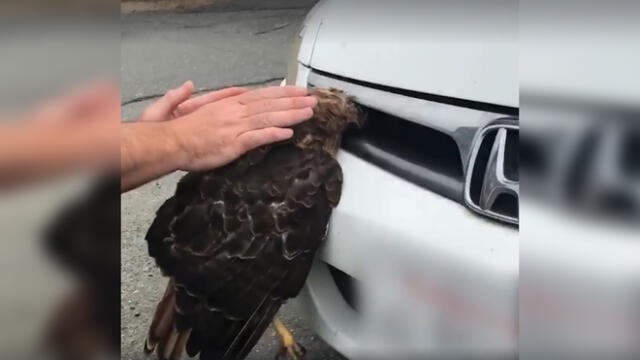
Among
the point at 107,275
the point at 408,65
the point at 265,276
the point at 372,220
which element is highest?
the point at 408,65

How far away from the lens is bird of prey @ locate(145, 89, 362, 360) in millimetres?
1883

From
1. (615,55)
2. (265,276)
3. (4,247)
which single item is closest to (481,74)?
(615,55)

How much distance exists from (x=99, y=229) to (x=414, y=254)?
75cm

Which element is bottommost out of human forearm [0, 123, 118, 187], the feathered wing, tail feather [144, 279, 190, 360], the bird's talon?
the bird's talon

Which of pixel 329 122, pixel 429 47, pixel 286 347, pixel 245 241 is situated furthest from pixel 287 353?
pixel 429 47

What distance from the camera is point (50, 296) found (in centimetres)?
115

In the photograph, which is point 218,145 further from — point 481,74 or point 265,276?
point 481,74

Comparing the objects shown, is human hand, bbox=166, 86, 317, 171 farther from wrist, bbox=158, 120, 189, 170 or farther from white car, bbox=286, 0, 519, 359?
white car, bbox=286, 0, 519, 359

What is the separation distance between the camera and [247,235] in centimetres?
188

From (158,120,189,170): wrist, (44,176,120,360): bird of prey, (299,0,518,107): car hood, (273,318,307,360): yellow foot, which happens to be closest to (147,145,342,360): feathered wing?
(158,120,189,170): wrist

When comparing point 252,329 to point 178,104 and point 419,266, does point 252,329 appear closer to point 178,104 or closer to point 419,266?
point 419,266

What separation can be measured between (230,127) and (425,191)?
49 centimetres

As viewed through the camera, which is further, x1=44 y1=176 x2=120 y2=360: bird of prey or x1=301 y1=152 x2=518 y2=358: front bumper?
x1=301 y1=152 x2=518 y2=358: front bumper

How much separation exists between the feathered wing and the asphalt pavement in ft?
1.03
